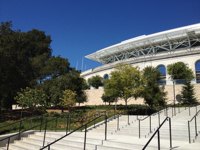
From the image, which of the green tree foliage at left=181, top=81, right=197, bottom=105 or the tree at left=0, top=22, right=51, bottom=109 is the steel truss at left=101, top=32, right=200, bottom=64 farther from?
the tree at left=0, top=22, right=51, bottom=109

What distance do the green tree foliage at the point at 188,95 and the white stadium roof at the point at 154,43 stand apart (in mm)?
19180

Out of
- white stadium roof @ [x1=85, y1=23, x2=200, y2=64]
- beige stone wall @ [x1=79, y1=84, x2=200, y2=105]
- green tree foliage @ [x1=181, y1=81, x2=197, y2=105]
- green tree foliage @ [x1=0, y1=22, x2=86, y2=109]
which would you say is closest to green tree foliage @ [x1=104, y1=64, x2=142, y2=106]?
green tree foliage @ [x1=0, y1=22, x2=86, y2=109]

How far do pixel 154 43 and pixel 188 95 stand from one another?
25215 mm

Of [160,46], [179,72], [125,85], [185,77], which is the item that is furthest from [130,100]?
[160,46]

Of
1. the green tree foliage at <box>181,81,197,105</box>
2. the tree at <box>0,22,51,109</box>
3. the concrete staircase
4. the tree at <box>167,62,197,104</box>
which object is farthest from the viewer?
the tree at <box>167,62,197,104</box>

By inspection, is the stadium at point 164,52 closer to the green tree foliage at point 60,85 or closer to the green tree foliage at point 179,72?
the green tree foliage at point 179,72

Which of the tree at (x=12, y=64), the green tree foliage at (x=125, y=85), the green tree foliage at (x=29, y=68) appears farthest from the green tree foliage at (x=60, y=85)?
the green tree foliage at (x=125, y=85)

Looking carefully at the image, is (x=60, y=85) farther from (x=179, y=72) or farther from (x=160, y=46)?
(x=160, y=46)

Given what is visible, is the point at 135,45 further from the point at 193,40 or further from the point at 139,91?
the point at 139,91

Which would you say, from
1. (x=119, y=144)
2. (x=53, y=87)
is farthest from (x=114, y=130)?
(x=53, y=87)

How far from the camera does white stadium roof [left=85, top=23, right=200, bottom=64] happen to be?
5494 centimetres

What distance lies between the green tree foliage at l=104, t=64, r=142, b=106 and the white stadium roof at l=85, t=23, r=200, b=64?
92.6ft

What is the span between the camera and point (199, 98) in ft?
127

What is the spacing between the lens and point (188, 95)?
37.3 meters
